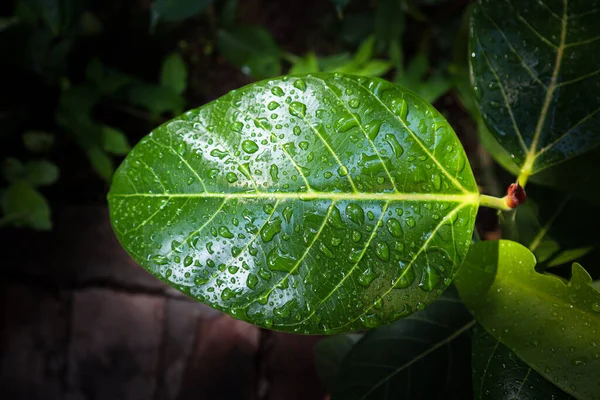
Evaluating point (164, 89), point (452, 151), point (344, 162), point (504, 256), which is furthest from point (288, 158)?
point (164, 89)

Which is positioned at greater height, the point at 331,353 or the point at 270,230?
the point at 270,230

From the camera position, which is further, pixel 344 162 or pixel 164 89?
pixel 164 89

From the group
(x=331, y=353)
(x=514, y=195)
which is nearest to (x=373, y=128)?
(x=514, y=195)

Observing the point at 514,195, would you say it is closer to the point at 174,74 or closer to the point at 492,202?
the point at 492,202

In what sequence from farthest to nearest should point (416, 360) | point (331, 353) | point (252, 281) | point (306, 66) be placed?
point (306, 66)
point (331, 353)
point (416, 360)
point (252, 281)

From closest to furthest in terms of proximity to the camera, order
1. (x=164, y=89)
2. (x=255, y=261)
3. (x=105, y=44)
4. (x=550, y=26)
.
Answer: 1. (x=255, y=261)
2. (x=550, y=26)
3. (x=164, y=89)
4. (x=105, y=44)

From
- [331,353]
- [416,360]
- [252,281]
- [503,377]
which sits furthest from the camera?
[331,353]

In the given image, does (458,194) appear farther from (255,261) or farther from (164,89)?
(164,89)
